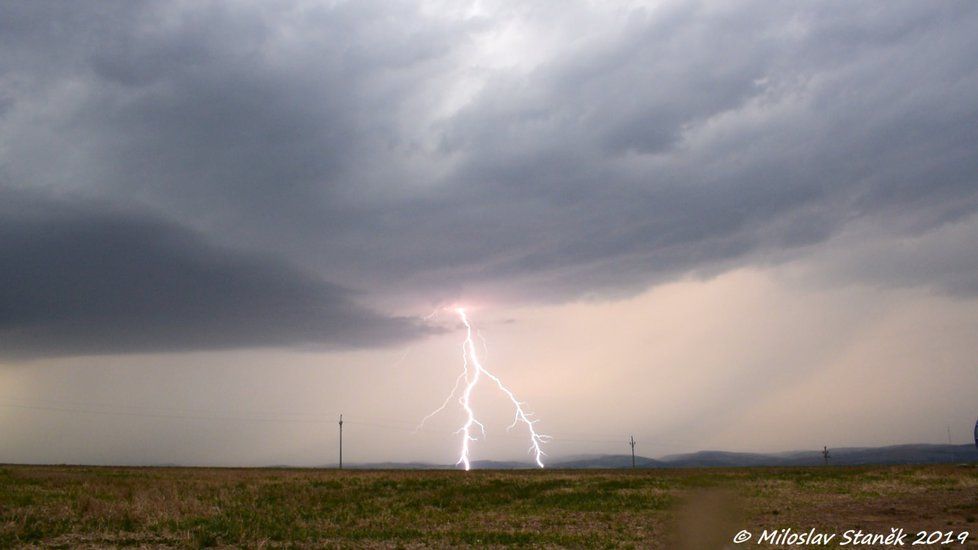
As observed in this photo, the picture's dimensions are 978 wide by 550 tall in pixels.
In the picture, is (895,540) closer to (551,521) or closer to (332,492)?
(551,521)

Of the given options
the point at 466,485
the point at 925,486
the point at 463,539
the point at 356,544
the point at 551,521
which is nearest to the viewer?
the point at 356,544

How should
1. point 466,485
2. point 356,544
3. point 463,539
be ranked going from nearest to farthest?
point 356,544 → point 463,539 → point 466,485

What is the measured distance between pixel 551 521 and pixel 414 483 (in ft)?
70.3

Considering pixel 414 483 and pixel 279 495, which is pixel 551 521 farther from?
pixel 414 483

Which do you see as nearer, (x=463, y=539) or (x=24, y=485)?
(x=463, y=539)

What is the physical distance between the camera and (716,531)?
88.6 feet

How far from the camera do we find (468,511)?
33812mm

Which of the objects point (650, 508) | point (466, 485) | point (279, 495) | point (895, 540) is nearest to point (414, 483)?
point (466, 485)

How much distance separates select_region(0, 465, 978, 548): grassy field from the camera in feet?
79.7

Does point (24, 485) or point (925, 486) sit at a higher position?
point (24, 485)

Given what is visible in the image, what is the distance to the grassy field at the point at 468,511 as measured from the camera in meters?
24.3

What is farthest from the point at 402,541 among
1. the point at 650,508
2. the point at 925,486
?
the point at 925,486

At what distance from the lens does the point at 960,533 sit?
24.2 m

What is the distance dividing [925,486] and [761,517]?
21.7 metres
